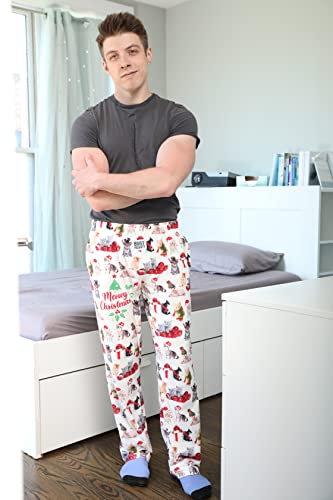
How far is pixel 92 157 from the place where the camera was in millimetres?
1789

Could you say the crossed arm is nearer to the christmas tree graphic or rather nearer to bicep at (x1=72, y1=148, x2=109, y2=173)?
bicep at (x1=72, y1=148, x2=109, y2=173)

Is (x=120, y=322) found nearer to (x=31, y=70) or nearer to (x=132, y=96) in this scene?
Result: (x=132, y=96)

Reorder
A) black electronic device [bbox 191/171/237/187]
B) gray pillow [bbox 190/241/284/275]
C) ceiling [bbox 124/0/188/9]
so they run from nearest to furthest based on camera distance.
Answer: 1. gray pillow [bbox 190/241/284/275]
2. black electronic device [bbox 191/171/237/187]
3. ceiling [bbox 124/0/188/9]

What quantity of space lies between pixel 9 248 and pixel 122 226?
1243mm

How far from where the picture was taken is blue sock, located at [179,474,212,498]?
182 cm

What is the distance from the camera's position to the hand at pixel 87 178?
1720 millimetres

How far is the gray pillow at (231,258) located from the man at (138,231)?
4.60ft

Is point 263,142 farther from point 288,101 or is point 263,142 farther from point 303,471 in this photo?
point 303,471

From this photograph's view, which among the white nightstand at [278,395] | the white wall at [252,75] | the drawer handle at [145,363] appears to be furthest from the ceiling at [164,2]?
the white nightstand at [278,395]

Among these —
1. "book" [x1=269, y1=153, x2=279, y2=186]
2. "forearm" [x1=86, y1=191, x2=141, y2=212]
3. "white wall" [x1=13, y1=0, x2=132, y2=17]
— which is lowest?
"forearm" [x1=86, y1=191, x2=141, y2=212]

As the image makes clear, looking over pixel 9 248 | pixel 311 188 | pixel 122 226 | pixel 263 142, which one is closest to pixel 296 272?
pixel 311 188

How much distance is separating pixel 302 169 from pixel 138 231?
185 cm

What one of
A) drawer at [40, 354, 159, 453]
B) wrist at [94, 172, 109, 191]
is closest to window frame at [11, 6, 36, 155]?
drawer at [40, 354, 159, 453]

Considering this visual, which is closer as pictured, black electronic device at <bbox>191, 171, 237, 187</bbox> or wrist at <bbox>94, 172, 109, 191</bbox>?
wrist at <bbox>94, 172, 109, 191</bbox>
